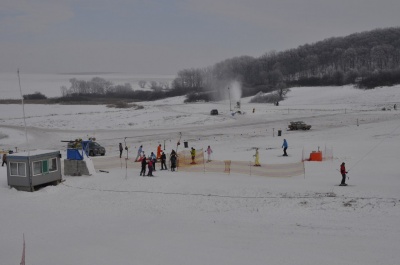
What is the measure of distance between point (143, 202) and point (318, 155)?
46.2ft

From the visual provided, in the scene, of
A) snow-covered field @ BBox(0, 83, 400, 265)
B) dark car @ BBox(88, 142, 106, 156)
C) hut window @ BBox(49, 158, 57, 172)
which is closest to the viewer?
snow-covered field @ BBox(0, 83, 400, 265)

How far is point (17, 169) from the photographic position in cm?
2505

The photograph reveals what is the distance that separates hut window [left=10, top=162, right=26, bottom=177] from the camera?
24.8 meters

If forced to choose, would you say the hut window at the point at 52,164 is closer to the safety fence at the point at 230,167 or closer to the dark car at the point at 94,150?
the safety fence at the point at 230,167

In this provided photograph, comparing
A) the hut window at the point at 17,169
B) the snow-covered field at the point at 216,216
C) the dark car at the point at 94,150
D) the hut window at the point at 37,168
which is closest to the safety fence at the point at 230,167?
the snow-covered field at the point at 216,216

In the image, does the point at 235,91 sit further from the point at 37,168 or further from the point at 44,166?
the point at 37,168

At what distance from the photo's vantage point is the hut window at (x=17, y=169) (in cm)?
2483

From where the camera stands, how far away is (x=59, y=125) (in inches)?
2911

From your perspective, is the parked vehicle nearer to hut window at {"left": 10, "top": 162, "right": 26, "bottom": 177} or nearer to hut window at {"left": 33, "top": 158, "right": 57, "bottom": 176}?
hut window at {"left": 33, "top": 158, "right": 57, "bottom": 176}

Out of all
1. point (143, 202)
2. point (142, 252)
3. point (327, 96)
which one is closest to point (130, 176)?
point (143, 202)

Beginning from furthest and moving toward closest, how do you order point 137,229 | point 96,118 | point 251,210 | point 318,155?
point 96,118, point 318,155, point 251,210, point 137,229

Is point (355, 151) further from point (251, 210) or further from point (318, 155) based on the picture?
point (251, 210)

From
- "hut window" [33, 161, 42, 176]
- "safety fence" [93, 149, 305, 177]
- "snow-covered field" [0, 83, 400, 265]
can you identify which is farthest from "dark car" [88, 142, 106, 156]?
"hut window" [33, 161, 42, 176]

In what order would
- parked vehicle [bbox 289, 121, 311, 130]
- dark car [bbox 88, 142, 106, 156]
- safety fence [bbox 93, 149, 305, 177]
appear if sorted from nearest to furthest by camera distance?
safety fence [bbox 93, 149, 305, 177] → dark car [bbox 88, 142, 106, 156] → parked vehicle [bbox 289, 121, 311, 130]
